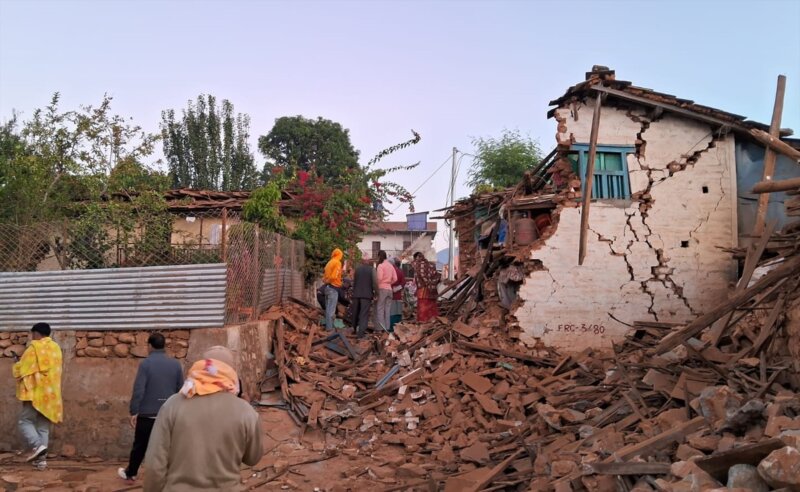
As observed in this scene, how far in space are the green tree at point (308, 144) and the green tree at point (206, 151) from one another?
6.77 metres

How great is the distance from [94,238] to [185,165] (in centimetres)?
2150

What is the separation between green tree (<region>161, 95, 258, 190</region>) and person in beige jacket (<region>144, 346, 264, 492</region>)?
89.6 ft

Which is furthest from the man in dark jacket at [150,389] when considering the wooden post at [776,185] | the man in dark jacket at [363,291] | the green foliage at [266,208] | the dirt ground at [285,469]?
the green foliage at [266,208]

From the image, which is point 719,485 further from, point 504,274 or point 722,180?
point 722,180

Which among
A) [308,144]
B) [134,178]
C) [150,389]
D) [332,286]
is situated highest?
[308,144]

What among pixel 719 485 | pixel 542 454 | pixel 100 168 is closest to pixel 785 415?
pixel 719 485

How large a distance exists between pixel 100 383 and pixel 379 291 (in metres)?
5.65

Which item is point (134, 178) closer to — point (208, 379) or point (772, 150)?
point (208, 379)

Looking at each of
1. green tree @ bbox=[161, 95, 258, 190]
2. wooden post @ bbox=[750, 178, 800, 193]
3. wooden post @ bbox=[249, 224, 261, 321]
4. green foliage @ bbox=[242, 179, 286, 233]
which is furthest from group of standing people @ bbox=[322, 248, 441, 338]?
green tree @ bbox=[161, 95, 258, 190]

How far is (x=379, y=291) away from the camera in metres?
13.2

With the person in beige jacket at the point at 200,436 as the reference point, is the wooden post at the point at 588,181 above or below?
above

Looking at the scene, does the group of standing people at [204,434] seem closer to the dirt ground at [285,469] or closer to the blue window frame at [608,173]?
the dirt ground at [285,469]

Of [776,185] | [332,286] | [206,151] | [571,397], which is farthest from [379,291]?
[206,151]

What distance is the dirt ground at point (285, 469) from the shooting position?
7.79 m
